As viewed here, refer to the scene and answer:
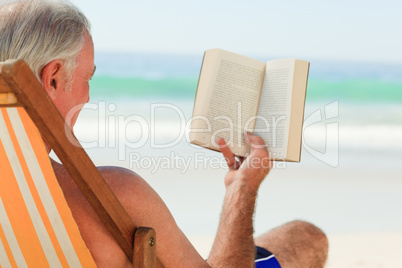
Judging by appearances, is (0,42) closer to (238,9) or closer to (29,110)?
(29,110)

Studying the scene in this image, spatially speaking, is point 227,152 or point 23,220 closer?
point 23,220

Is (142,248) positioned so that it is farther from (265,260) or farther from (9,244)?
(265,260)

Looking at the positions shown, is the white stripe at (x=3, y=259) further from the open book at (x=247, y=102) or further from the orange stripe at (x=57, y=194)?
the open book at (x=247, y=102)

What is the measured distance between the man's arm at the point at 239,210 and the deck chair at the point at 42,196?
1.28 ft

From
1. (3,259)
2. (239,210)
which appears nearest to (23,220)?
(3,259)

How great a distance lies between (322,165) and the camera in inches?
259

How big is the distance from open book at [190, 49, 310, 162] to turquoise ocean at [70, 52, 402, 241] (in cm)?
216

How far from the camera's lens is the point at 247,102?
7.52 feet

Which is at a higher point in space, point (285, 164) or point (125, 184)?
point (125, 184)

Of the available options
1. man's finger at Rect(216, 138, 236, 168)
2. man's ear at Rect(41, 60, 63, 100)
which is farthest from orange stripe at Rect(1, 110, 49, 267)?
man's finger at Rect(216, 138, 236, 168)

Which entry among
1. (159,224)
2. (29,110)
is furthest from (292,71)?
(29,110)

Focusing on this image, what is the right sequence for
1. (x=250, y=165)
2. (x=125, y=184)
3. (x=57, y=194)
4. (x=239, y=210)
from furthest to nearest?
(x=250, y=165), (x=239, y=210), (x=125, y=184), (x=57, y=194)

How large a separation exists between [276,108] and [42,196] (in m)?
1.12

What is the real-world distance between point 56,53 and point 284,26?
1717cm
